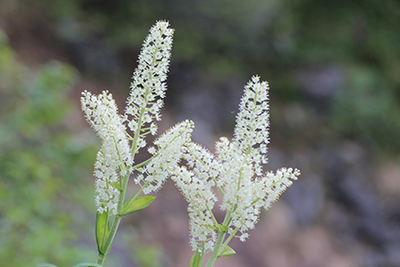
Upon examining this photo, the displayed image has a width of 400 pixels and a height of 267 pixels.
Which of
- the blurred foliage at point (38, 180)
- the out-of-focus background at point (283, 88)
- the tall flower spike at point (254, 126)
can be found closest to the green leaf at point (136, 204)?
the tall flower spike at point (254, 126)

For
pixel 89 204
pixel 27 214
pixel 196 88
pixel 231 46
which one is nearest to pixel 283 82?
pixel 231 46

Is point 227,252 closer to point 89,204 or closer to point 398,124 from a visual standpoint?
point 89,204

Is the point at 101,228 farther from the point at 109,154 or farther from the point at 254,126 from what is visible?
the point at 254,126

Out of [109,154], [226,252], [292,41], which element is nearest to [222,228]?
[226,252]

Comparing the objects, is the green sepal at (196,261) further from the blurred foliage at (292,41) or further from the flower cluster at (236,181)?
the blurred foliage at (292,41)

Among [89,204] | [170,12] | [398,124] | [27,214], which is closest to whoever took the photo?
[27,214]
